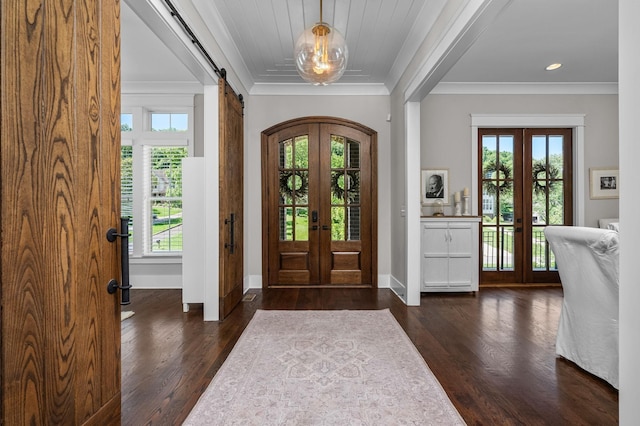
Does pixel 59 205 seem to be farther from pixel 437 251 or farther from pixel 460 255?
pixel 460 255

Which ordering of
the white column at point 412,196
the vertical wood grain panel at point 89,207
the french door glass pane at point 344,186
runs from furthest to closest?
the french door glass pane at point 344,186, the white column at point 412,196, the vertical wood grain panel at point 89,207

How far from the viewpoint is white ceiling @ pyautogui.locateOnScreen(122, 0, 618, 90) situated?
324 cm

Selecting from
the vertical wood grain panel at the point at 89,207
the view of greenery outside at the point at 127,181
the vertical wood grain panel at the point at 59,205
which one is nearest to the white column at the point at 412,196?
the vertical wood grain panel at the point at 89,207

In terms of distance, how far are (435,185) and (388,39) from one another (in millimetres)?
2085

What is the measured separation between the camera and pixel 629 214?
1.08 m

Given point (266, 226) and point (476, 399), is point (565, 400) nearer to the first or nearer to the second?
point (476, 399)

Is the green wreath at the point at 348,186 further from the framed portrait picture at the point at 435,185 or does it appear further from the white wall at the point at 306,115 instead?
the framed portrait picture at the point at 435,185

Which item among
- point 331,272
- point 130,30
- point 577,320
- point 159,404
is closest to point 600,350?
point 577,320

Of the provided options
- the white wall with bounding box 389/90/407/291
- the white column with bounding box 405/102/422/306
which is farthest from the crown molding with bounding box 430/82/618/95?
the white column with bounding box 405/102/422/306

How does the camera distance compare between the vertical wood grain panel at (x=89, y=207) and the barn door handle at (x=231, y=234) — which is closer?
the vertical wood grain panel at (x=89, y=207)

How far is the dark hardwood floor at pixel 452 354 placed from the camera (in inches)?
77.7

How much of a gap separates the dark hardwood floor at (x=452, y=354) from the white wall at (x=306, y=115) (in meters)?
0.76

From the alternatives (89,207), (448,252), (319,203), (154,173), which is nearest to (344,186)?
(319,203)

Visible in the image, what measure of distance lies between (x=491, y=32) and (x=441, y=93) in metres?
1.48
